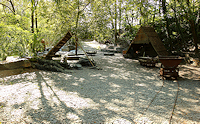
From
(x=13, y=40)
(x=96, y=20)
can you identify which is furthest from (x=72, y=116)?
(x=96, y=20)

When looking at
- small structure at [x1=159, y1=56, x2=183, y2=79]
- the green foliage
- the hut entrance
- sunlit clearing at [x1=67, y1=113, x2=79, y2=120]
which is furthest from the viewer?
the hut entrance

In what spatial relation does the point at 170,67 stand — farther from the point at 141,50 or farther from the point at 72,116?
the point at 141,50

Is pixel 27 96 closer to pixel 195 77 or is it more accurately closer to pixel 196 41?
pixel 195 77

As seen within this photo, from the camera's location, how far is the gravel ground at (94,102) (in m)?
3.34

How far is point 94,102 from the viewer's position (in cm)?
430

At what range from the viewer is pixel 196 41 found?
10289mm

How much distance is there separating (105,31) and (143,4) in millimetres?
3799

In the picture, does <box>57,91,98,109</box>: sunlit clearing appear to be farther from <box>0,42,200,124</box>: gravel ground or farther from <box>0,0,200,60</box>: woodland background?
<box>0,0,200,60</box>: woodland background

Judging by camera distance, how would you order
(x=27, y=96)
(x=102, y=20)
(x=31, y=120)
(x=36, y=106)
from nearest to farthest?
(x=31, y=120) → (x=36, y=106) → (x=27, y=96) → (x=102, y=20)

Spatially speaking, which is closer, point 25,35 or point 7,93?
point 7,93

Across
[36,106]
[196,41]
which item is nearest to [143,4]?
[196,41]

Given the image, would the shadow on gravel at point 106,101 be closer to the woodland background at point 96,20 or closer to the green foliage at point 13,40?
the green foliage at point 13,40

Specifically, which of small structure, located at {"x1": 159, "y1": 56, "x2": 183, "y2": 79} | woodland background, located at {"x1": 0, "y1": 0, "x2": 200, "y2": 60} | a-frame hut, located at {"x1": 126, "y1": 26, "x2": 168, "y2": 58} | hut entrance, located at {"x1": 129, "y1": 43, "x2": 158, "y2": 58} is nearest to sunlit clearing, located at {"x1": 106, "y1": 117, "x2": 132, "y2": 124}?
small structure, located at {"x1": 159, "y1": 56, "x2": 183, "y2": 79}

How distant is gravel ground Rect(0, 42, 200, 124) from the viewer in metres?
3.34
